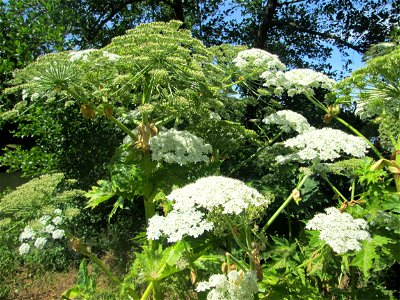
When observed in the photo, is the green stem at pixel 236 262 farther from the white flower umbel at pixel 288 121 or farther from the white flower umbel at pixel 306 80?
the white flower umbel at pixel 306 80

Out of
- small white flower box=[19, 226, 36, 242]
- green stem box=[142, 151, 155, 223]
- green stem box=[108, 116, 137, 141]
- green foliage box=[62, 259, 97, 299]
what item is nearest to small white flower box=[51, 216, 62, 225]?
small white flower box=[19, 226, 36, 242]

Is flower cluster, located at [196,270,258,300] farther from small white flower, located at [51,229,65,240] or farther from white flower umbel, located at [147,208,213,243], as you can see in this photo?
small white flower, located at [51,229,65,240]

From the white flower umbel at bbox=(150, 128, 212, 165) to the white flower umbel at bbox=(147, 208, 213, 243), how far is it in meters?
0.67

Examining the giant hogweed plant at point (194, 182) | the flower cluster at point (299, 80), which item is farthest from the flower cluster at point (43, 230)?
the flower cluster at point (299, 80)

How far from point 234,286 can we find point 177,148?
1086 millimetres

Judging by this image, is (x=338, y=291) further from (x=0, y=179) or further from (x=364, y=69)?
(x=0, y=179)

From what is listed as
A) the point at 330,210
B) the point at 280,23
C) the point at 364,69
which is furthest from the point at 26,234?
the point at 280,23

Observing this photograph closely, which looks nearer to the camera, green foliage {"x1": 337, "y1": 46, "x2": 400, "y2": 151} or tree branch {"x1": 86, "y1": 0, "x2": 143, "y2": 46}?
green foliage {"x1": 337, "y1": 46, "x2": 400, "y2": 151}

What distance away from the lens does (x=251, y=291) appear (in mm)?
2340

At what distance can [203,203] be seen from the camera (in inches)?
88.0

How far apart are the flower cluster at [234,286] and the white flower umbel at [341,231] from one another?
1.49 feet

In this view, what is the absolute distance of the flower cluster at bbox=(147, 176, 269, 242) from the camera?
223cm

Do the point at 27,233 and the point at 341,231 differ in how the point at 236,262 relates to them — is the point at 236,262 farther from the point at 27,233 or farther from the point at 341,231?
the point at 27,233

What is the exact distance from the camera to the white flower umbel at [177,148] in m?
3.03
